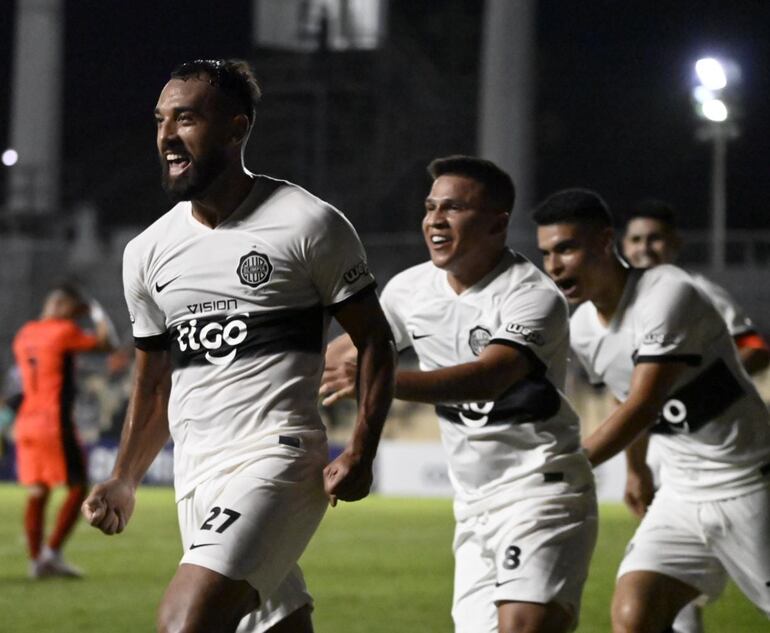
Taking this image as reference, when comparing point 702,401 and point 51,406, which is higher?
point 702,401

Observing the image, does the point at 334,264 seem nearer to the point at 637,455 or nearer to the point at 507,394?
the point at 507,394

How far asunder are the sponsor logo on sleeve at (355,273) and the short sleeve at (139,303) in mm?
690

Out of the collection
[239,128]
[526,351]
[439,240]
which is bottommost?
[526,351]

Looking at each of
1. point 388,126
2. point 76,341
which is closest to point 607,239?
point 76,341

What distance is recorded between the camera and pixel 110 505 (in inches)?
189

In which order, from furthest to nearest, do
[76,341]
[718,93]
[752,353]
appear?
[718,93] < [76,341] < [752,353]

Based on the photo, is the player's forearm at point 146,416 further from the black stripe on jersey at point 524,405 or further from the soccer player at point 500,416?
the black stripe on jersey at point 524,405

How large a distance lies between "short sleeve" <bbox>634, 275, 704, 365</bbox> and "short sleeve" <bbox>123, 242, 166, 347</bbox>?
2020 mm

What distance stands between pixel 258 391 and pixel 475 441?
1.19 meters

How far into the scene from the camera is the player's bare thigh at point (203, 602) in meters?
4.16

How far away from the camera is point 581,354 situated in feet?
21.7

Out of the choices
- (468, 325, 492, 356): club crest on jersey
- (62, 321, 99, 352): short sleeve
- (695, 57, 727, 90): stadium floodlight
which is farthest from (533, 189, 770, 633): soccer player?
(695, 57, 727, 90): stadium floodlight

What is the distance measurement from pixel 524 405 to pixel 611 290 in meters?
1.00

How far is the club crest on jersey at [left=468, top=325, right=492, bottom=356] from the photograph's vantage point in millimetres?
5609
